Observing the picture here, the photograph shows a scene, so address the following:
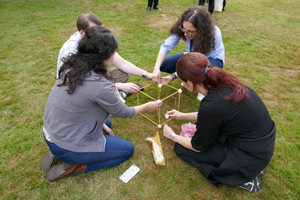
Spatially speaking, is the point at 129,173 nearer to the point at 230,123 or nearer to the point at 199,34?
the point at 230,123

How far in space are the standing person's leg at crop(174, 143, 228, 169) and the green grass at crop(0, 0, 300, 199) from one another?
10cm

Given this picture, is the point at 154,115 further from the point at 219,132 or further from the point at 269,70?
the point at 269,70

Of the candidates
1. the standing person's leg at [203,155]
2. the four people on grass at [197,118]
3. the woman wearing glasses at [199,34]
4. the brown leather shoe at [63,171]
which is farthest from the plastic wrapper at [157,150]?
the woman wearing glasses at [199,34]

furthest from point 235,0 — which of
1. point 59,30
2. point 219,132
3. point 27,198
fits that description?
point 27,198

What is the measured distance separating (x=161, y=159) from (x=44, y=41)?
5408mm

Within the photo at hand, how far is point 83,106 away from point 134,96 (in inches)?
70.5

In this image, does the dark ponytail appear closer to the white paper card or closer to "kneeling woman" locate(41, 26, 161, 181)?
"kneeling woman" locate(41, 26, 161, 181)

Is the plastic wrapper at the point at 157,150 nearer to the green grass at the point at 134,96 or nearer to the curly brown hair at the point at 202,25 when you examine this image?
the green grass at the point at 134,96

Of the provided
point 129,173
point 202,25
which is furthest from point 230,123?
point 202,25

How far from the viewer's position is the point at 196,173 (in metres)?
2.14

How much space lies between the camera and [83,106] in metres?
1.62

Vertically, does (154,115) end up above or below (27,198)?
above

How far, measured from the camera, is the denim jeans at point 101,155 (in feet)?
6.12

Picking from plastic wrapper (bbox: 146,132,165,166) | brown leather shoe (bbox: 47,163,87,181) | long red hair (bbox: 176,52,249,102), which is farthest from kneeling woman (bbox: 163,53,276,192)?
brown leather shoe (bbox: 47,163,87,181)
